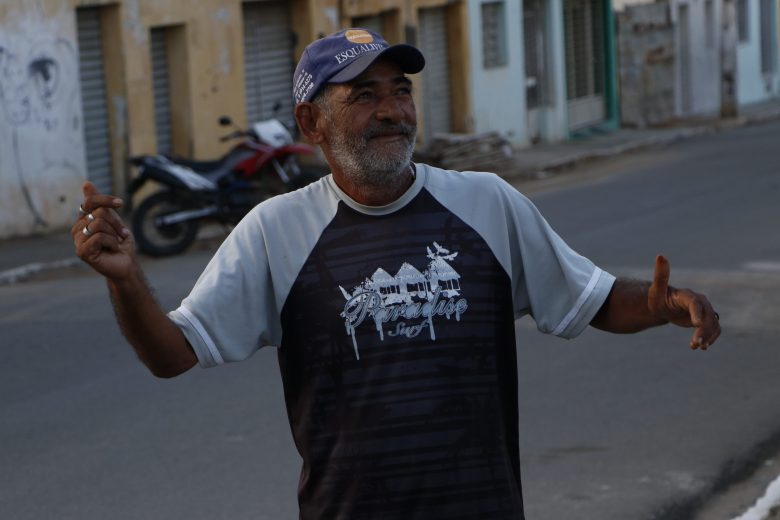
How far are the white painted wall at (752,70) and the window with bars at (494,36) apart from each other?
46.4 feet

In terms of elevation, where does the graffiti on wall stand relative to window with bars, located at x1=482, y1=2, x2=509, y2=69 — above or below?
below

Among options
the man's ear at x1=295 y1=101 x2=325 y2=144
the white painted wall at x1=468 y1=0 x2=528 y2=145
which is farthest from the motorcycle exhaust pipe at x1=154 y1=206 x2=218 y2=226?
the white painted wall at x1=468 y1=0 x2=528 y2=145

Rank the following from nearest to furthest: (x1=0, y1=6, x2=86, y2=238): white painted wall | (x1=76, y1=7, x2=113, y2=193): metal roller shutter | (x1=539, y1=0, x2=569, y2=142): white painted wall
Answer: (x1=0, y1=6, x2=86, y2=238): white painted wall, (x1=76, y1=7, x2=113, y2=193): metal roller shutter, (x1=539, y1=0, x2=569, y2=142): white painted wall

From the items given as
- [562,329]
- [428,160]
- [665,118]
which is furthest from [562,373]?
[665,118]

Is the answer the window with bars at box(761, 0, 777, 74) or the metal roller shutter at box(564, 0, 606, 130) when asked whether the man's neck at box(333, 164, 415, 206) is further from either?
the window with bars at box(761, 0, 777, 74)

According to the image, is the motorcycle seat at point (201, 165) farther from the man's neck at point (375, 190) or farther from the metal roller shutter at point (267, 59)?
the man's neck at point (375, 190)

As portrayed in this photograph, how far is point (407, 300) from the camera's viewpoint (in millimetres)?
3049

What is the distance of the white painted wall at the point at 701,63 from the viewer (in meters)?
35.3

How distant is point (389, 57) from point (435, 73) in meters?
22.7

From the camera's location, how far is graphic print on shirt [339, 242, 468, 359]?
3.04 metres

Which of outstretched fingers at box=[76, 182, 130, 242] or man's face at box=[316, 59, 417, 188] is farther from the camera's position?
man's face at box=[316, 59, 417, 188]

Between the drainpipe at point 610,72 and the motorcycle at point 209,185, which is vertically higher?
the drainpipe at point 610,72

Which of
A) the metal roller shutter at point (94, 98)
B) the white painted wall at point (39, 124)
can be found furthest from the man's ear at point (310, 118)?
the metal roller shutter at point (94, 98)

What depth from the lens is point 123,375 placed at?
340 inches
